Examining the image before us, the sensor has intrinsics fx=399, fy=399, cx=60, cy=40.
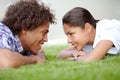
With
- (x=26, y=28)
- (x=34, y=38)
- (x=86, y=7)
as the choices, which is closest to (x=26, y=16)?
(x=26, y=28)

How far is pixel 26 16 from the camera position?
3.96 m

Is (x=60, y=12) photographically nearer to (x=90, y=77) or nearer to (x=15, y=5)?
(x=15, y=5)

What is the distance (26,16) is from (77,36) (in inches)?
23.5

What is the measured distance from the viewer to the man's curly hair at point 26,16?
3.89 meters

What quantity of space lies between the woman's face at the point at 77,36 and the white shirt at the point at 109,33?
0.12m

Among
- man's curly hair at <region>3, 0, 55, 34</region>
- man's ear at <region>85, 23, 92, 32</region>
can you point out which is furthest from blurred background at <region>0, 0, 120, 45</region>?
man's curly hair at <region>3, 0, 55, 34</region>

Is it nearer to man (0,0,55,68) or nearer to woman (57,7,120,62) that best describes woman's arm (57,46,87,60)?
woman (57,7,120,62)

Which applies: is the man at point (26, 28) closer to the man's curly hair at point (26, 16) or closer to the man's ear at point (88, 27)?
the man's curly hair at point (26, 16)

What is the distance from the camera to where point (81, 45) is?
4250 millimetres

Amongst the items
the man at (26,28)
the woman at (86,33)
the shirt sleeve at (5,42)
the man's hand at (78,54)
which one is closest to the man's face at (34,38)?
the man at (26,28)

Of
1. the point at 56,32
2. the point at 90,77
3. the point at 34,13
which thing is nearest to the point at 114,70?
the point at 90,77

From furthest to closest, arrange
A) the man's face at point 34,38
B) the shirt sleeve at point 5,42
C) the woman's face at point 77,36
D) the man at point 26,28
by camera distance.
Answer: the woman's face at point 77,36 < the man's face at point 34,38 < the man at point 26,28 < the shirt sleeve at point 5,42

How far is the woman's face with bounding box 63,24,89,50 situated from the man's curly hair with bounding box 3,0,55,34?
0.73ft

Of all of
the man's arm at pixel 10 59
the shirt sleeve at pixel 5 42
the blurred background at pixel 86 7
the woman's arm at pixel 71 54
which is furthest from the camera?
the blurred background at pixel 86 7
